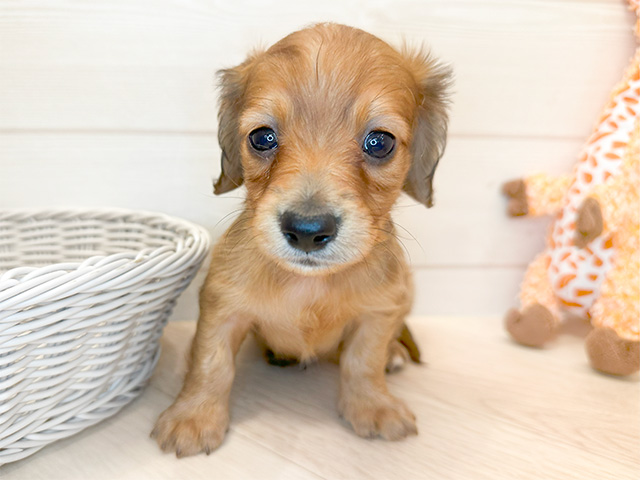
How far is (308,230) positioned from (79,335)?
620mm

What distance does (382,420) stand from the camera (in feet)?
4.95

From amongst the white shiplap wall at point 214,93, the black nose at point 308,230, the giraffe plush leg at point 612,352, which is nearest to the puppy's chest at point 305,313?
the black nose at point 308,230

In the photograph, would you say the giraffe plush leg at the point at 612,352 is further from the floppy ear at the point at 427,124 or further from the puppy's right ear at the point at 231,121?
the puppy's right ear at the point at 231,121

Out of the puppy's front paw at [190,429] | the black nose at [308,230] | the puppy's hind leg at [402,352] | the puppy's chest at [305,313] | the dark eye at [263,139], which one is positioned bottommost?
the puppy's hind leg at [402,352]

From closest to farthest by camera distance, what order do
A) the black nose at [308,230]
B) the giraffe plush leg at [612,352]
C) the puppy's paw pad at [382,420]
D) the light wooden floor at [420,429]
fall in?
the black nose at [308,230]
the light wooden floor at [420,429]
the puppy's paw pad at [382,420]
the giraffe plush leg at [612,352]

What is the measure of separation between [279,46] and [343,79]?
24cm

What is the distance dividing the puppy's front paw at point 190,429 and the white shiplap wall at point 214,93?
0.92 m

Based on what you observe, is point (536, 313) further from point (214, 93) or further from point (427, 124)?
point (214, 93)

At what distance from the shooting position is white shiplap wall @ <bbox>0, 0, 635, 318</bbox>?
2.07m

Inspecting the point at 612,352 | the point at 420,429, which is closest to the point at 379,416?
the point at 420,429

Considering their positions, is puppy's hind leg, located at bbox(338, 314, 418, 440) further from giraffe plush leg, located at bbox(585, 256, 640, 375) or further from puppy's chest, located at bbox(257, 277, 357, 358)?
giraffe plush leg, located at bbox(585, 256, 640, 375)

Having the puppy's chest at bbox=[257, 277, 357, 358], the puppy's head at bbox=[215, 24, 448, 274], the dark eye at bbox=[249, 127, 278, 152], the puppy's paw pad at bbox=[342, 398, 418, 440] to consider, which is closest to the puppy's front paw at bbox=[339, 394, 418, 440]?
the puppy's paw pad at bbox=[342, 398, 418, 440]

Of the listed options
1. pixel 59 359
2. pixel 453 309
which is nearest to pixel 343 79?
pixel 59 359

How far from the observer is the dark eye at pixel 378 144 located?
1.39m
